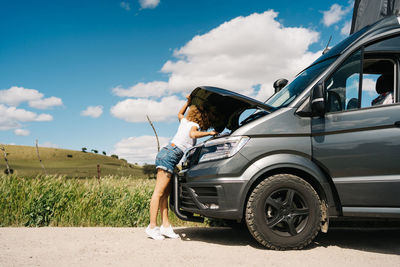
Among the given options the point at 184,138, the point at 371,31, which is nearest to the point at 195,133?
the point at 184,138

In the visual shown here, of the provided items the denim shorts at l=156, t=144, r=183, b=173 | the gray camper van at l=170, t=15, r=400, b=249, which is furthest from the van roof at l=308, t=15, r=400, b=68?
the denim shorts at l=156, t=144, r=183, b=173

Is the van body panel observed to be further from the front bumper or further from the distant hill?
the distant hill

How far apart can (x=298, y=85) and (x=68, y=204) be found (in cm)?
434

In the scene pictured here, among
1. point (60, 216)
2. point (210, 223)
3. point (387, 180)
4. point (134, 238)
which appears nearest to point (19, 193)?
point (60, 216)

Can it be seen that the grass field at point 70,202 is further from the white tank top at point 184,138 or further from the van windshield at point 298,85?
Result: the van windshield at point 298,85

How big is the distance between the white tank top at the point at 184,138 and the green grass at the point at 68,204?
1.93 m

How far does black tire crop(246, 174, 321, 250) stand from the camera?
3.76 m

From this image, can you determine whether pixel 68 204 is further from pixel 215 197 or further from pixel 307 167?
pixel 307 167

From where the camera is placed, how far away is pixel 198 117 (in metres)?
4.51

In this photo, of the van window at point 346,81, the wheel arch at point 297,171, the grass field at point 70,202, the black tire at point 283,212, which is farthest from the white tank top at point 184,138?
the grass field at point 70,202

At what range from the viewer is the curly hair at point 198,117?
14.8 feet

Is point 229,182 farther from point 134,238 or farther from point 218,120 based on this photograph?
point 134,238

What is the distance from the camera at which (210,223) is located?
5867mm

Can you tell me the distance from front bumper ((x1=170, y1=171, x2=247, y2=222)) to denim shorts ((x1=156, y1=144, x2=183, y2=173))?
0.30 metres
